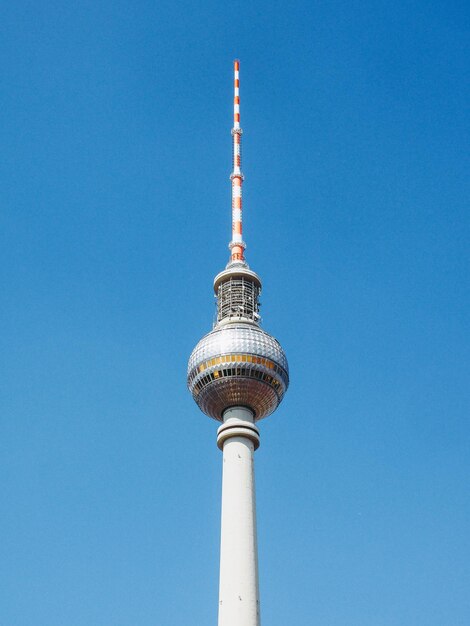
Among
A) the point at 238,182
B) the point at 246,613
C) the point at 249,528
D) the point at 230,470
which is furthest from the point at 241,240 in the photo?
the point at 246,613

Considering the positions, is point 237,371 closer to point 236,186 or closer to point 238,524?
point 238,524

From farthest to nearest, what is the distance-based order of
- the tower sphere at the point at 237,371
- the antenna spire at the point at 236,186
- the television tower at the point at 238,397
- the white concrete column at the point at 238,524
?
1. the antenna spire at the point at 236,186
2. the tower sphere at the point at 237,371
3. the television tower at the point at 238,397
4. the white concrete column at the point at 238,524

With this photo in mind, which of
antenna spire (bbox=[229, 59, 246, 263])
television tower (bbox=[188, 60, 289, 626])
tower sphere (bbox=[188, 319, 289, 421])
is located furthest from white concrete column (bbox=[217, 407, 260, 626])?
antenna spire (bbox=[229, 59, 246, 263])

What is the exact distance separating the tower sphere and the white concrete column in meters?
1.68

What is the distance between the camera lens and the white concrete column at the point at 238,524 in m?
71.8

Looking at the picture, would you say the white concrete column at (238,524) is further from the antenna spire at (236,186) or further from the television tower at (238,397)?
the antenna spire at (236,186)

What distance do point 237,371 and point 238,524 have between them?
15.4m

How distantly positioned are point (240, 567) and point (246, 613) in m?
4.11

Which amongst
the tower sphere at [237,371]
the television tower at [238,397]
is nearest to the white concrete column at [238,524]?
the television tower at [238,397]

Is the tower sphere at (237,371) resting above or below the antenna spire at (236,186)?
below

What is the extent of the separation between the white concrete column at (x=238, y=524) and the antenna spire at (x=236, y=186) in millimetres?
22049

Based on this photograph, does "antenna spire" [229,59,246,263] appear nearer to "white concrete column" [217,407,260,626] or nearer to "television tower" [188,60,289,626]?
"television tower" [188,60,289,626]

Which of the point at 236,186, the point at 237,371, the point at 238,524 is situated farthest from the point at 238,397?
the point at 236,186

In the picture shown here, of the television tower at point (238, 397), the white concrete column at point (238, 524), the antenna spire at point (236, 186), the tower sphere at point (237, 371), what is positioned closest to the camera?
the white concrete column at point (238, 524)
